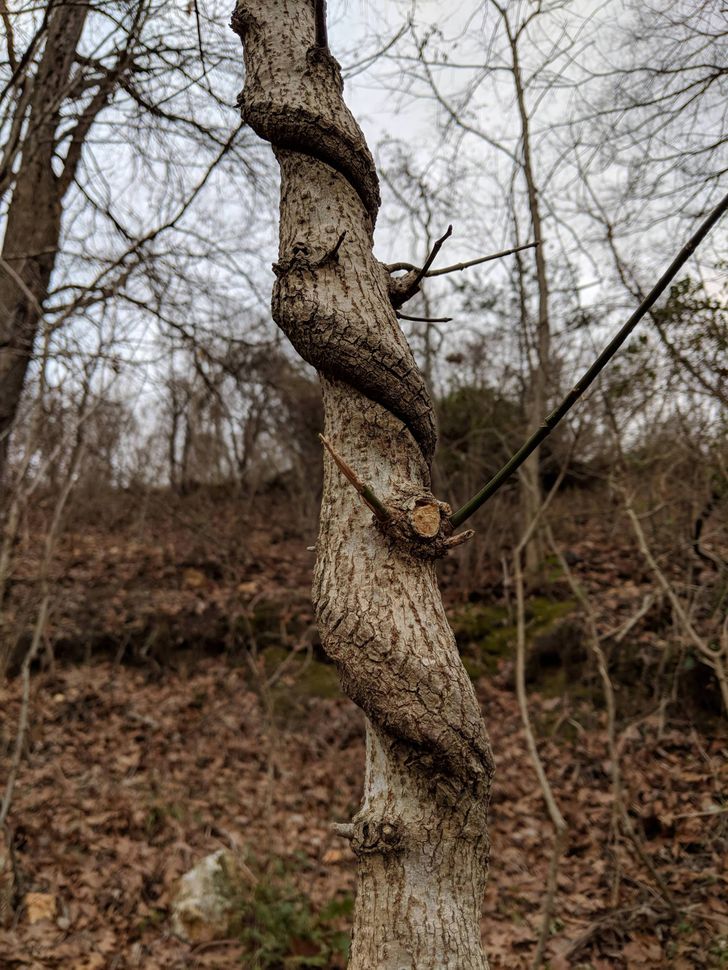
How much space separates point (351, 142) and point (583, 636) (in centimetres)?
548

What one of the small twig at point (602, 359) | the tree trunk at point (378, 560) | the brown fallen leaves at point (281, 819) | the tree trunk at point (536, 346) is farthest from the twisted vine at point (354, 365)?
the tree trunk at point (536, 346)

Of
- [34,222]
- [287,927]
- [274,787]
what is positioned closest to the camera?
[287,927]

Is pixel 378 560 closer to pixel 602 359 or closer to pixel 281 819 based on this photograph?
pixel 602 359

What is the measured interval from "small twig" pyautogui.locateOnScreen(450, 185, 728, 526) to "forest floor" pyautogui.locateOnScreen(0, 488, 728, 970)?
238 cm

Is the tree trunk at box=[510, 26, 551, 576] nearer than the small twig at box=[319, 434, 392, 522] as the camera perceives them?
No

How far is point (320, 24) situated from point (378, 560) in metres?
1.27

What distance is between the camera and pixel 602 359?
106cm

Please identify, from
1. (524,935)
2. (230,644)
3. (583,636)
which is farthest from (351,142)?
(230,644)

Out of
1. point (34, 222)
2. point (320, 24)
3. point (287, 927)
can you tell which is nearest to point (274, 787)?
point (287, 927)

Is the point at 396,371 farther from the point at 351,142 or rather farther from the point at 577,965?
the point at 577,965

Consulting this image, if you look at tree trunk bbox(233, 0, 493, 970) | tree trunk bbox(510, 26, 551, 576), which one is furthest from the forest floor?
tree trunk bbox(233, 0, 493, 970)

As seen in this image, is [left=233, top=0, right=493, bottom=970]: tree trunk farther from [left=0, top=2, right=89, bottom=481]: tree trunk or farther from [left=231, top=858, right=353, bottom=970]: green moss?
[left=231, top=858, right=353, bottom=970]: green moss

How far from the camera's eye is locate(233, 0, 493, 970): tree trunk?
43.3 inches

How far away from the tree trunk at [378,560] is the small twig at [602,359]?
138mm
